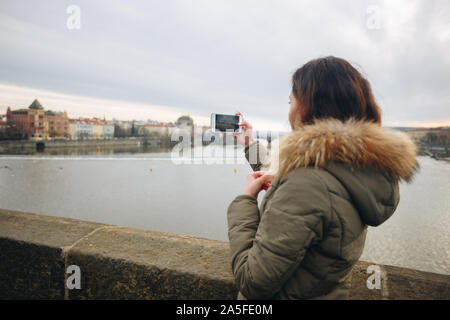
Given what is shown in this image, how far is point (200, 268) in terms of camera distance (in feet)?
3.84

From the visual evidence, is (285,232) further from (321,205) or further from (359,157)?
(359,157)

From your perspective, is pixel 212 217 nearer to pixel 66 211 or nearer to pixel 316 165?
pixel 66 211

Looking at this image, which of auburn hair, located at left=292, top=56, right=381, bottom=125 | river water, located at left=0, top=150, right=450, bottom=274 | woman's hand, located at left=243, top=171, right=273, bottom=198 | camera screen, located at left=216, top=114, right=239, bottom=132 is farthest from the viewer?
river water, located at left=0, top=150, right=450, bottom=274

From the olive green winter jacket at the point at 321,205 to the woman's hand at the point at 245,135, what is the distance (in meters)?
0.46

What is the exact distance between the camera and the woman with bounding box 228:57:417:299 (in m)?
0.71

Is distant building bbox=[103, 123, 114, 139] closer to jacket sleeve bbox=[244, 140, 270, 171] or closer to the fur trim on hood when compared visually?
jacket sleeve bbox=[244, 140, 270, 171]

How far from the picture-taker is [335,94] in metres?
0.82

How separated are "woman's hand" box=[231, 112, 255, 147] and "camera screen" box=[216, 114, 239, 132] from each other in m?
0.03

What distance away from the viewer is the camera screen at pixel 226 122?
4.35 ft

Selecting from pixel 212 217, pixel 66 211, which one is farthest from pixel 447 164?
pixel 66 211

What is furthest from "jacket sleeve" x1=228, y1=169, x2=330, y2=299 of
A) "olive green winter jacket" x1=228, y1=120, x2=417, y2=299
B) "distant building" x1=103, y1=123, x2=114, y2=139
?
"distant building" x1=103, y1=123, x2=114, y2=139

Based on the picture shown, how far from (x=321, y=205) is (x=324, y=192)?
0.03m
